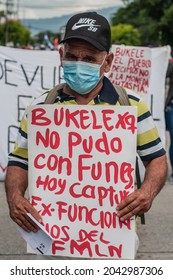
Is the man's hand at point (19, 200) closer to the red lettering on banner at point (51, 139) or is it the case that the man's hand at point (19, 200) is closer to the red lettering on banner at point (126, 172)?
the red lettering on banner at point (51, 139)

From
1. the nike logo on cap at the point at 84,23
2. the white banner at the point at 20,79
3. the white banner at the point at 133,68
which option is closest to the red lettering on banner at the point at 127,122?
the nike logo on cap at the point at 84,23

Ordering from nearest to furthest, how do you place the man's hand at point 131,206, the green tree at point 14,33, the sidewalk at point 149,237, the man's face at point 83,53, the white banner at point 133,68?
the man's hand at point 131,206, the man's face at point 83,53, the sidewalk at point 149,237, the white banner at point 133,68, the green tree at point 14,33

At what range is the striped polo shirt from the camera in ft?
10.1

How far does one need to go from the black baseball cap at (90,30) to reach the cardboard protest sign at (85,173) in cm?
28

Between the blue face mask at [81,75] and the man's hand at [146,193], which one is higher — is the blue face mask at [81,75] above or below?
above

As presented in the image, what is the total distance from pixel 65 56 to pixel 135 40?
7284 cm

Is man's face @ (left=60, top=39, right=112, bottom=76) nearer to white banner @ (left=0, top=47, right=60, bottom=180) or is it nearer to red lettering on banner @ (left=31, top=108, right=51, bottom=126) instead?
red lettering on banner @ (left=31, top=108, right=51, bottom=126)

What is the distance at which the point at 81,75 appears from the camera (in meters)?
3.03

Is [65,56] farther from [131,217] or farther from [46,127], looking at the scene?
[131,217]

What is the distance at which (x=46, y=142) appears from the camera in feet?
9.87

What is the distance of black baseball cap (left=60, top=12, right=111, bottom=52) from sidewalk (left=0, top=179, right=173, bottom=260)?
2380 mm

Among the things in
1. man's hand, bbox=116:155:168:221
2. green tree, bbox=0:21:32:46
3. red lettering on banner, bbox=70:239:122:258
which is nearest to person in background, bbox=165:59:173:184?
man's hand, bbox=116:155:168:221

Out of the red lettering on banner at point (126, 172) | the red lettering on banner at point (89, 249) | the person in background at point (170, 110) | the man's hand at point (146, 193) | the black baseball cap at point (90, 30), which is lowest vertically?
the person in background at point (170, 110)

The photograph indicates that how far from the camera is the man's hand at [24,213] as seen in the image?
9.80 feet
